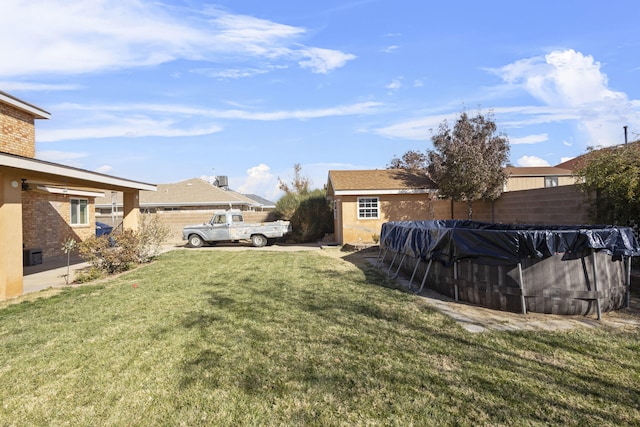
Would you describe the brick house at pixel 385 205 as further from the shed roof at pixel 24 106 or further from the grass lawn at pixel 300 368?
the shed roof at pixel 24 106

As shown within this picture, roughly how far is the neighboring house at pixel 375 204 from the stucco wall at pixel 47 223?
11.2 meters

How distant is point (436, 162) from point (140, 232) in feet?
41.1

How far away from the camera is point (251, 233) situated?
19.1 metres

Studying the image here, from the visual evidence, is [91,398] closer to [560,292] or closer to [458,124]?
[560,292]

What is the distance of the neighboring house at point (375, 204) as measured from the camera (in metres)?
17.6

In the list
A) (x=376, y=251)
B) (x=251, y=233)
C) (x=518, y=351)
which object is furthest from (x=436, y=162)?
(x=518, y=351)

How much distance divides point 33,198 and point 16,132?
292 centimetres

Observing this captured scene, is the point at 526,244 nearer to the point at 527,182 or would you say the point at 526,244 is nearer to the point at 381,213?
the point at 381,213

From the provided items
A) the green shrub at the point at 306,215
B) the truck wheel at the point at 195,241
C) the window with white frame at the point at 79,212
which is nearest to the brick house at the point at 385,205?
the green shrub at the point at 306,215

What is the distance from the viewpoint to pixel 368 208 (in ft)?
58.9

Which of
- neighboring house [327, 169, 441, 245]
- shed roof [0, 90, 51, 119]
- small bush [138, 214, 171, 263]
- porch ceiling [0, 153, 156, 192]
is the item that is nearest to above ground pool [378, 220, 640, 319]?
porch ceiling [0, 153, 156, 192]

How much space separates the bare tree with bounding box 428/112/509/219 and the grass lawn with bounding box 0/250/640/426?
10546mm

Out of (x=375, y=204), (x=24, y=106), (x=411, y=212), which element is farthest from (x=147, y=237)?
(x=411, y=212)

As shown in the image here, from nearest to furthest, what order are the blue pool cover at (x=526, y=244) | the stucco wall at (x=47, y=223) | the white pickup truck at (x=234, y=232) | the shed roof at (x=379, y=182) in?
the blue pool cover at (x=526, y=244), the stucco wall at (x=47, y=223), the shed roof at (x=379, y=182), the white pickup truck at (x=234, y=232)
